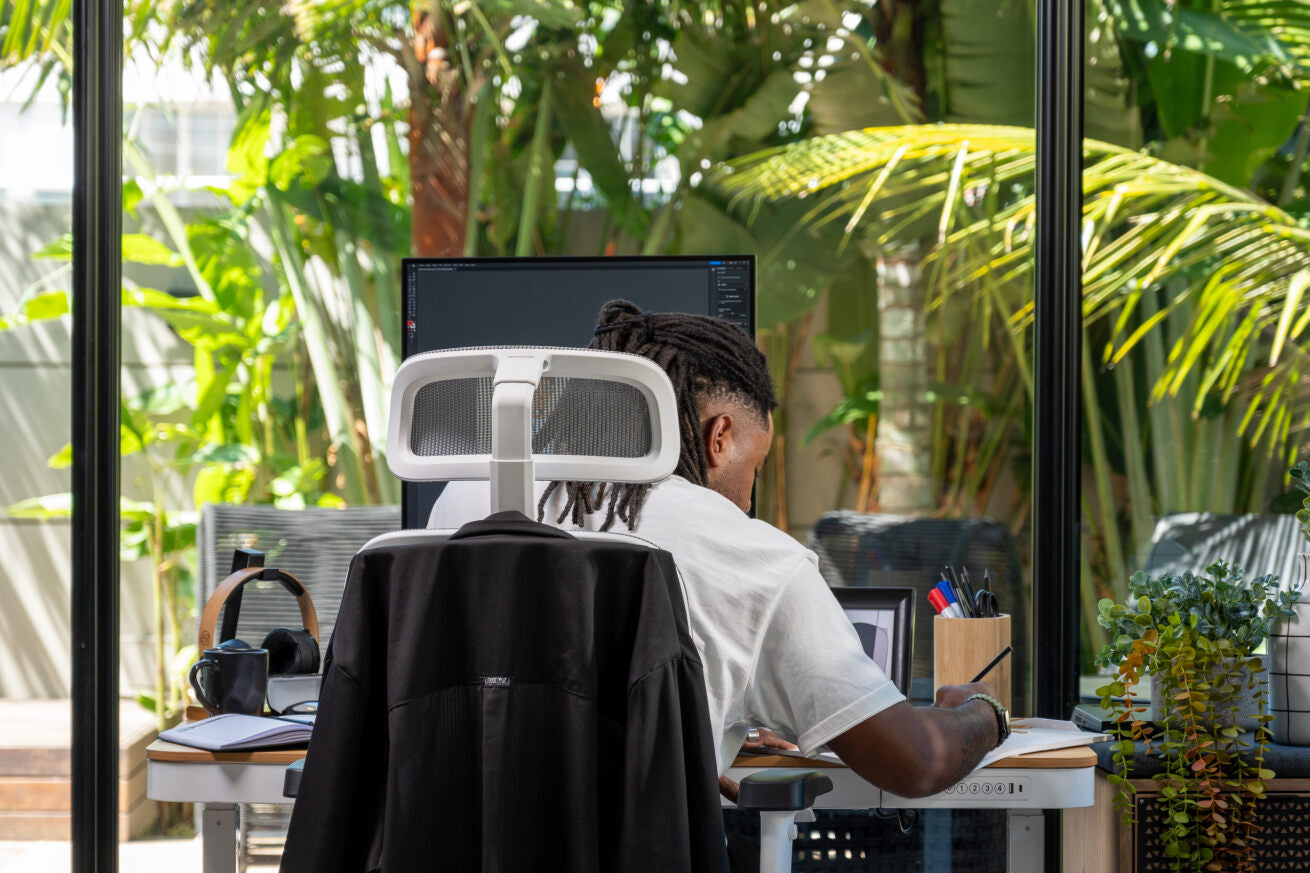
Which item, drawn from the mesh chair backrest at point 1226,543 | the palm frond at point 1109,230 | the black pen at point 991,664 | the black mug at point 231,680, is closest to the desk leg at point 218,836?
the black mug at point 231,680

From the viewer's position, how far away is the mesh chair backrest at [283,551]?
223cm

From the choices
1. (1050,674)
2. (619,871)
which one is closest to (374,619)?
(619,871)

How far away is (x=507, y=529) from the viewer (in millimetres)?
1000

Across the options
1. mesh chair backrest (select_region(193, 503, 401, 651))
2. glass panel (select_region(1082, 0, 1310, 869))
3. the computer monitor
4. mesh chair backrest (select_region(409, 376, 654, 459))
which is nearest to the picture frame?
the computer monitor

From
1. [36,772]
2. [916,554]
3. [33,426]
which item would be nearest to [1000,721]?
[916,554]

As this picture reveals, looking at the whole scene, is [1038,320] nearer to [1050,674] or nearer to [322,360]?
[1050,674]

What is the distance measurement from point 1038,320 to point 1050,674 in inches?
23.6

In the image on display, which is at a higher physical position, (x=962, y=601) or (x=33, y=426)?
(x=33, y=426)

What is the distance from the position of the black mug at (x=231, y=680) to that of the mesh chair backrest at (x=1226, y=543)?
1.72 metres

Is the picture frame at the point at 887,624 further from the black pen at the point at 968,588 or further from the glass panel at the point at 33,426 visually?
the glass panel at the point at 33,426

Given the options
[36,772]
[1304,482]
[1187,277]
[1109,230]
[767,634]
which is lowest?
[36,772]

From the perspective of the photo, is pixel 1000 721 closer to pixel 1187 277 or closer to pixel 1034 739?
pixel 1034 739

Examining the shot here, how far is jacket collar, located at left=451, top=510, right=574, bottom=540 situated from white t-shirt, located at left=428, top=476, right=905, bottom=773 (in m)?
0.23

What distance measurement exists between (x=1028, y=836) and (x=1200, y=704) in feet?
0.97
